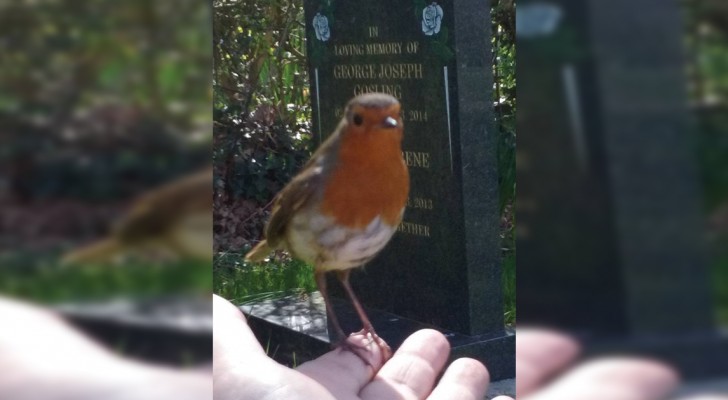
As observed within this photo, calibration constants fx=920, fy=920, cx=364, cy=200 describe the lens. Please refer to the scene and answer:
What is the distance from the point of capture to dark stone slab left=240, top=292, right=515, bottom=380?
3061 mm

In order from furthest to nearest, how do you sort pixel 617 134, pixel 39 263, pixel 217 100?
pixel 217 100 < pixel 39 263 < pixel 617 134

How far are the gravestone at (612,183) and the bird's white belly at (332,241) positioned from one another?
4.08 ft

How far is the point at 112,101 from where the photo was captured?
1.35 meters

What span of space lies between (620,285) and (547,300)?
0.39ft

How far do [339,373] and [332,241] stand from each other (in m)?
0.39

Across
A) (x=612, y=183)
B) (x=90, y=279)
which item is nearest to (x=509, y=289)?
(x=612, y=183)

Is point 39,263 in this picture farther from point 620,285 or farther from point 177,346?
point 620,285

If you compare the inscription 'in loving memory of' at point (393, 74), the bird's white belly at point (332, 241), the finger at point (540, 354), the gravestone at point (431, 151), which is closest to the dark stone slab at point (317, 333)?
the gravestone at point (431, 151)

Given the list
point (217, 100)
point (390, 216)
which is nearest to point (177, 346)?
point (390, 216)

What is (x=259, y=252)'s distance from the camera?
118 inches

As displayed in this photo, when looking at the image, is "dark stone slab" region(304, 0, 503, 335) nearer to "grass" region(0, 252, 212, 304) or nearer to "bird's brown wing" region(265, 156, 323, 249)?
"bird's brown wing" region(265, 156, 323, 249)

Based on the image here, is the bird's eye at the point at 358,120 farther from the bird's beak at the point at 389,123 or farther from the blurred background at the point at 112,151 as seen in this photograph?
the blurred background at the point at 112,151


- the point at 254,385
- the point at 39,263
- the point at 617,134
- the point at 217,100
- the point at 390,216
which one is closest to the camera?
the point at 617,134

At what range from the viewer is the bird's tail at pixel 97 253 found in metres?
1.38
